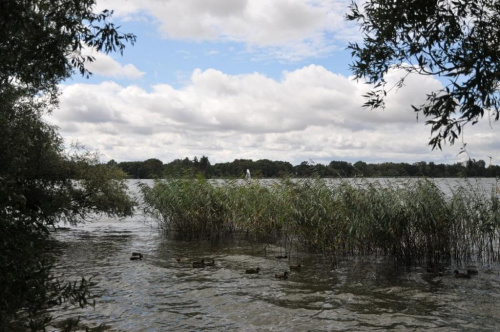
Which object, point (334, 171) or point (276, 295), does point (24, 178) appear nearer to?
point (276, 295)

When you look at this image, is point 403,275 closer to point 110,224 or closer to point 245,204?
point 245,204

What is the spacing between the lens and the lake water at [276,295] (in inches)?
397

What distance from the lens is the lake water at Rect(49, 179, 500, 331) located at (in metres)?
10.1

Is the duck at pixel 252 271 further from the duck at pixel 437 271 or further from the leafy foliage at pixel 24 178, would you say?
the leafy foliage at pixel 24 178

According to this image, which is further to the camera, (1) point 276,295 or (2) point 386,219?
(2) point 386,219

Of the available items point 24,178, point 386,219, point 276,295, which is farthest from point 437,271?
point 24,178

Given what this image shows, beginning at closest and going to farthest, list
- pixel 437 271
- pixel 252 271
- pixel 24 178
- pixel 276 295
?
1. pixel 24 178
2. pixel 276 295
3. pixel 437 271
4. pixel 252 271

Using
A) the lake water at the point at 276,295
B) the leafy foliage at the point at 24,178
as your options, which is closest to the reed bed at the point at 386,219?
the lake water at the point at 276,295

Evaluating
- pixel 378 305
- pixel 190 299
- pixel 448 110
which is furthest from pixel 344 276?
pixel 448 110

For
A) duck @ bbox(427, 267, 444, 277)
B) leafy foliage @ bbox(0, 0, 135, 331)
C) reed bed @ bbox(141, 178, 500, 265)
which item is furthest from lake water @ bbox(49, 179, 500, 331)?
leafy foliage @ bbox(0, 0, 135, 331)

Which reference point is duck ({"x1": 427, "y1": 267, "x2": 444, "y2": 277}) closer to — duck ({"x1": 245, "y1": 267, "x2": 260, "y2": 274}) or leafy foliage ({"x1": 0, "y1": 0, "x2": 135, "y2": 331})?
duck ({"x1": 245, "y1": 267, "x2": 260, "y2": 274})

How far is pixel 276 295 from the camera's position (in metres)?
12.3

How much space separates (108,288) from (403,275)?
963cm

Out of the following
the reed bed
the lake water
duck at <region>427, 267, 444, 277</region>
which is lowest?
the lake water
